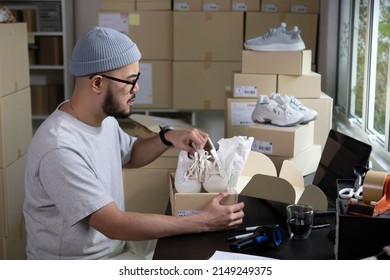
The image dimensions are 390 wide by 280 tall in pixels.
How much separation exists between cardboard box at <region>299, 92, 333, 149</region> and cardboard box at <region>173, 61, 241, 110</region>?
1.18 meters

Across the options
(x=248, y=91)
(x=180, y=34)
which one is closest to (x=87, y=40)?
(x=248, y=91)

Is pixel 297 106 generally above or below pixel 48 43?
below

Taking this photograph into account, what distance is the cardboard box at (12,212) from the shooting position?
307 centimetres

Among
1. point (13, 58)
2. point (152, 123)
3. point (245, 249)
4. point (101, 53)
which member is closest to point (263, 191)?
point (245, 249)

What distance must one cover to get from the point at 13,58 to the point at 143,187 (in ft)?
3.87

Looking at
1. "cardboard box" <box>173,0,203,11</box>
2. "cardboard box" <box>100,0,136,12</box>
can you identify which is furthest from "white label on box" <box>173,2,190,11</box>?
"cardboard box" <box>100,0,136,12</box>

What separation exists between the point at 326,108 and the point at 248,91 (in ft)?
1.35

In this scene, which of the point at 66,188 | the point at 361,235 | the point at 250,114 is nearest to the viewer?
the point at 361,235

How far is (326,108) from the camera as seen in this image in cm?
295

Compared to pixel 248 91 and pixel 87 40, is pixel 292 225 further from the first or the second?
pixel 248 91

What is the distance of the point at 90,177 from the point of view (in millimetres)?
1631

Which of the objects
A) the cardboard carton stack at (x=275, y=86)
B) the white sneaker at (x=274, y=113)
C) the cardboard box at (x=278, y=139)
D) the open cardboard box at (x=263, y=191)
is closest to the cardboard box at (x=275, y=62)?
the cardboard carton stack at (x=275, y=86)

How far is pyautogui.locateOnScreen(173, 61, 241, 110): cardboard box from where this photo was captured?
13.4 ft

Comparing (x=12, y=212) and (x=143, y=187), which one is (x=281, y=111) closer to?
(x=143, y=187)
